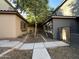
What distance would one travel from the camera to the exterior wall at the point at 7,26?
1777 cm

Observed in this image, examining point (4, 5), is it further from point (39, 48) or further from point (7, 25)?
point (39, 48)

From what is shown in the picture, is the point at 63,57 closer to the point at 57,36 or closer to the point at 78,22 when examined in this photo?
the point at 57,36

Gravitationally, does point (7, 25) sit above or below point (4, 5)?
below

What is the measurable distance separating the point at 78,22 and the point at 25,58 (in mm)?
13887

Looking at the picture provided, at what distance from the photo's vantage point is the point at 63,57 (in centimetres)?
784

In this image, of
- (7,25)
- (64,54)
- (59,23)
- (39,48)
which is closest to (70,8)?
(59,23)

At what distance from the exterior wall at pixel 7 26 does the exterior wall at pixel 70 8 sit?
413 inches

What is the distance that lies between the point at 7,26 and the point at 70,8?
1133cm

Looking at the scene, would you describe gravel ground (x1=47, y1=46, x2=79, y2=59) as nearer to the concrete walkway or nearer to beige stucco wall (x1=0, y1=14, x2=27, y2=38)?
the concrete walkway

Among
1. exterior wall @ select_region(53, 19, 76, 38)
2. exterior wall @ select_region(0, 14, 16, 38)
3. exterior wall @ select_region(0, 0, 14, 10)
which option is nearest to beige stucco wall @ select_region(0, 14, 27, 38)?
exterior wall @ select_region(0, 14, 16, 38)

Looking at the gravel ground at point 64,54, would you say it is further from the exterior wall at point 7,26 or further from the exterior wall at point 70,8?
the exterior wall at point 70,8

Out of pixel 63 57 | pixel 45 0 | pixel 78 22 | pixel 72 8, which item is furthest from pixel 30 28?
pixel 63 57

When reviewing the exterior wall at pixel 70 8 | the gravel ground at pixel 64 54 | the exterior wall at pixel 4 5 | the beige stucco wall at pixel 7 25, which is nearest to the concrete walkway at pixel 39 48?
the gravel ground at pixel 64 54

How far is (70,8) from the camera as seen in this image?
25750 mm
